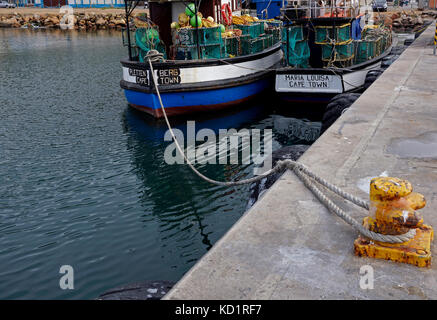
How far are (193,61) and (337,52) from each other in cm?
527

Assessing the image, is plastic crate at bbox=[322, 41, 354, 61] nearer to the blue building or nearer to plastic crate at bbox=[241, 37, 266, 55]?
plastic crate at bbox=[241, 37, 266, 55]

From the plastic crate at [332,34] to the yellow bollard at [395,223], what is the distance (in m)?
12.7

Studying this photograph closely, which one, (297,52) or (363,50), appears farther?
(363,50)

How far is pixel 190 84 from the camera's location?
14.3 m

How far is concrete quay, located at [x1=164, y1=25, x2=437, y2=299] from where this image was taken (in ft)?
11.1

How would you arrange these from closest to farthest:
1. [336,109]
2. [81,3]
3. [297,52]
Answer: [336,109] → [297,52] → [81,3]

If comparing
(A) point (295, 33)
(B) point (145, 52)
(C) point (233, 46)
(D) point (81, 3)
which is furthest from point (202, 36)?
(D) point (81, 3)

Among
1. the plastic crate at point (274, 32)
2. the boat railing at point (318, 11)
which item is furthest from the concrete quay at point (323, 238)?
the plastic crate at point (274, 32)

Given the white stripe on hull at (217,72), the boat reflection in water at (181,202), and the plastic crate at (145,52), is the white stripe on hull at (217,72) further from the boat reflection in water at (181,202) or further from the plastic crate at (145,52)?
the boat reflection in water at (181,202)

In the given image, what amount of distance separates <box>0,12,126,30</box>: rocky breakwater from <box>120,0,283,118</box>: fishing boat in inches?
1775

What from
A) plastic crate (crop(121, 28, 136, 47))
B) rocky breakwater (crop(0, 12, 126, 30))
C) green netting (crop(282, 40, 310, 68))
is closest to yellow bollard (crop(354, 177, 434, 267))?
green netting (crop(282, 40, 310, 68))

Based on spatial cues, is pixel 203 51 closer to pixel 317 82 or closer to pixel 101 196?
pixel 317 82

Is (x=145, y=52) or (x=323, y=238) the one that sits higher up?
(x=145, y=52)
